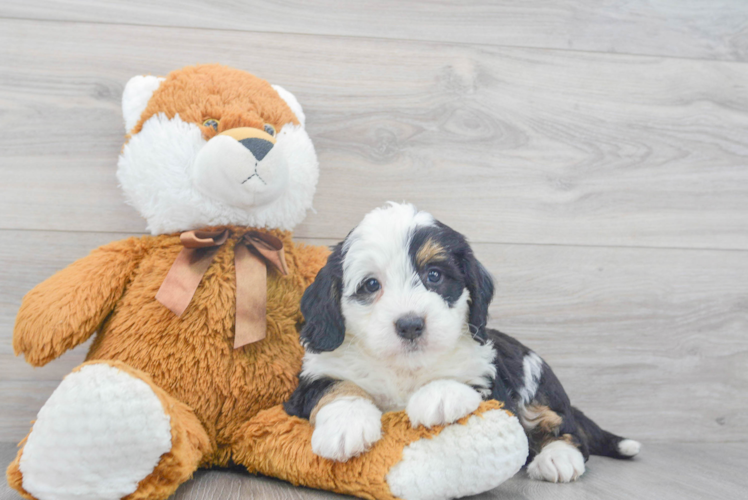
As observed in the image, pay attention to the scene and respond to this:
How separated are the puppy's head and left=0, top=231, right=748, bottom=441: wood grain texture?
1.90ft

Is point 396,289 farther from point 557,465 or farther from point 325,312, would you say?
point 557,465

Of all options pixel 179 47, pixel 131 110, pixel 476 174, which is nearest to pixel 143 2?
pixel 179 47

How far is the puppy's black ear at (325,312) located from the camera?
3.74 ft

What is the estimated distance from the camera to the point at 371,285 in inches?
44.7

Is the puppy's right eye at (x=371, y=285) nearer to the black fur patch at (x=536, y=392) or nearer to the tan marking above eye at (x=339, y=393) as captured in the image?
the tan marking above eye at (x=339, y=393)

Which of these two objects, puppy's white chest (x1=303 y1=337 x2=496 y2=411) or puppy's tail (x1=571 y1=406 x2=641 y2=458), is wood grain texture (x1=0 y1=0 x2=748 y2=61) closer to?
puppy's white chest (x1=303 y1=337 x2=496 y2=411)

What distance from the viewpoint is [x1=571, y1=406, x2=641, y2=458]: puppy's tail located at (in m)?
1.50

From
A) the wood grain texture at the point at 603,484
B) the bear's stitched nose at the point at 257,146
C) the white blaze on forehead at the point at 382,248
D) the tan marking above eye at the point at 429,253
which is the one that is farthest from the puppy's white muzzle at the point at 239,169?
the wood grain texture at the point at 603,484

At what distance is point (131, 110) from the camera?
1366 millimetres

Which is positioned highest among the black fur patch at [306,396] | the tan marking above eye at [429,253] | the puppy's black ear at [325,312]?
the tan marking above eye at [429,253]

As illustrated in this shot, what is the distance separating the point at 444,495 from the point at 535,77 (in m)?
1.37

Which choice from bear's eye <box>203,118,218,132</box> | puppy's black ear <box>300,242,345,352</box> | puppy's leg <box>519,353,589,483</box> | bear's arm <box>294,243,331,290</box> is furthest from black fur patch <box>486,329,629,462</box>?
bear's eye <box>203,118,218,132</box>

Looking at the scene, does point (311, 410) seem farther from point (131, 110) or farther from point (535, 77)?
point (535, 77)

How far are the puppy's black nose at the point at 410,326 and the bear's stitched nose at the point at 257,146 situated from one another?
1.57 ft
